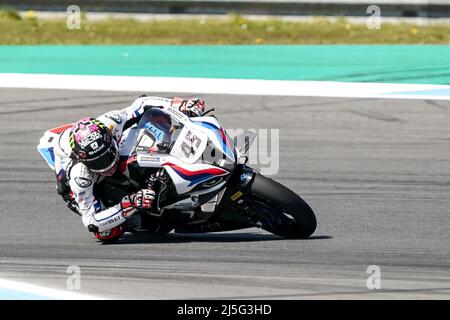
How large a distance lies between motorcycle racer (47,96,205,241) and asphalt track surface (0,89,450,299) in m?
0.27

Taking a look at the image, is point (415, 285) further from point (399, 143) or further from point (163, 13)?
point (163, 13)

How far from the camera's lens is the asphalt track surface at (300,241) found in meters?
7.41

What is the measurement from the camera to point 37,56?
1692cm

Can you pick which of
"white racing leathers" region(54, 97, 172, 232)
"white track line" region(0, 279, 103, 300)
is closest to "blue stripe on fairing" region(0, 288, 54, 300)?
"white track line" region(0, 279, 103, 300)

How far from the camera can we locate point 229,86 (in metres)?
14.5

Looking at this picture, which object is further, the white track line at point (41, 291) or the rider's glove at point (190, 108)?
the rider's glove at point (190, 108)

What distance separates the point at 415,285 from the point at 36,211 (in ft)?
12.0

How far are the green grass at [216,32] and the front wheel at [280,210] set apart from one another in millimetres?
9973

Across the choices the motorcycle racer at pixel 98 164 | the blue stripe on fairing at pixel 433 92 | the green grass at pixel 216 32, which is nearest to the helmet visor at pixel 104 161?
the motorcycle racer at pixel 98 164

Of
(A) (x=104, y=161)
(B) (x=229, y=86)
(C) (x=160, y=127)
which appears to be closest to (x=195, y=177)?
(C) (x=160, y=127)

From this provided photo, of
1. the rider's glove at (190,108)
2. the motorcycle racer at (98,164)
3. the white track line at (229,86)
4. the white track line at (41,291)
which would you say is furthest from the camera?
the white track line at (229,86)

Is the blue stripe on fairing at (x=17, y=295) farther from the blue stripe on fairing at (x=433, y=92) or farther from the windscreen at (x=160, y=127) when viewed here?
the blue stripe on fairing at (x=433, y=92)

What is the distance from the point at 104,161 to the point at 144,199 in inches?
15.7

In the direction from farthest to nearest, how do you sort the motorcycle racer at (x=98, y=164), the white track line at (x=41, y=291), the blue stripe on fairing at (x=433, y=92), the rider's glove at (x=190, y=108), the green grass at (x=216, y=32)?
1. the green grass at (x=216, y=32)
2. the blue stripe on fairing at (x=433, y=92)
3. the rider's glove at (x=190, y=108)
4. the motorcycle racer at (x=98, y=164)
5. the white track line at (x=41, y=291)
